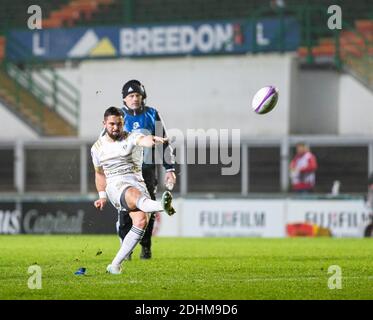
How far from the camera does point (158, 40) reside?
93.6ft

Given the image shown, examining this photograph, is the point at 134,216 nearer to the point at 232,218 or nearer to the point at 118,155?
the point at 118,155

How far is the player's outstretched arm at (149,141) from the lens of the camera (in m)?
11.6

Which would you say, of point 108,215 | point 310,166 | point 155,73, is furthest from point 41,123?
point 310,166

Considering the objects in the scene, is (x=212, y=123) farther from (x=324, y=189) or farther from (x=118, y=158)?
Result: (x=118, y=158)

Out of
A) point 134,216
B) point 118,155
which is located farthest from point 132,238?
point 118,155

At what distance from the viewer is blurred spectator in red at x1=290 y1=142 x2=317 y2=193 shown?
25484mm

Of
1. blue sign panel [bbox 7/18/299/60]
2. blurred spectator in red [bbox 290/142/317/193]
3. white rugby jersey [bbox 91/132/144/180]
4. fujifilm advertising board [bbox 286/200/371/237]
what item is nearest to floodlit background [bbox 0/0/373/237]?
blue sign panel [bbox 7/18/299/60]

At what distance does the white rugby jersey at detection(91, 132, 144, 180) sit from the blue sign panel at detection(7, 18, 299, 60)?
15.1 meters

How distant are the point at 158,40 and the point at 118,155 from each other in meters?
16.3

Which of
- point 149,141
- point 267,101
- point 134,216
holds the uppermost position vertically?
point 267,101

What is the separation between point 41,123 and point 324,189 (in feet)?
25.3

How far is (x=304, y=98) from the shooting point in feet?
90.2

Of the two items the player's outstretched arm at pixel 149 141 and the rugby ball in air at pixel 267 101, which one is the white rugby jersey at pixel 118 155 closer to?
the player's outstretched arm at pixel 149 141

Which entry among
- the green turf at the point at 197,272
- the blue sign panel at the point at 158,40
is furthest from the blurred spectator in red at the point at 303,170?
the green turf at the point at 197,272
